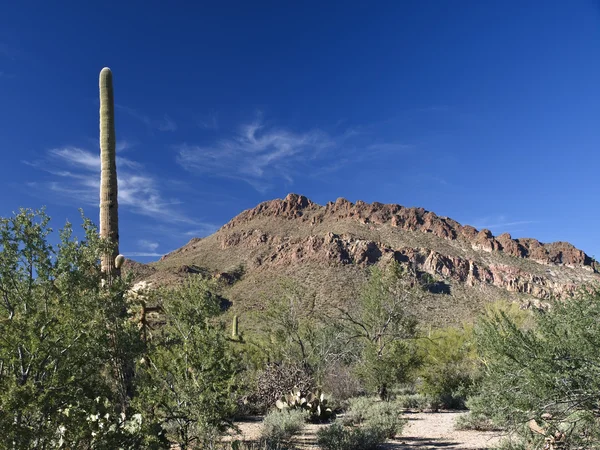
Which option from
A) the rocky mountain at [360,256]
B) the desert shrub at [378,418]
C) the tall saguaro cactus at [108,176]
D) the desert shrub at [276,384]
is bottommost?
the desert shrub at [378,418]

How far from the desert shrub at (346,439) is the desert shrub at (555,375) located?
264 cm

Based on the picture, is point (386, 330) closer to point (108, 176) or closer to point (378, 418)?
point (378, 418)

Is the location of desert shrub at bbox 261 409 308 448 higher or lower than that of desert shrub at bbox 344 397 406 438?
higher

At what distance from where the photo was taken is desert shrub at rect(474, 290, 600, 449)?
7020mm

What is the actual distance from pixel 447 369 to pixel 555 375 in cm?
1357

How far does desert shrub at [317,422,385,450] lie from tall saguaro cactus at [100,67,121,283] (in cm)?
527

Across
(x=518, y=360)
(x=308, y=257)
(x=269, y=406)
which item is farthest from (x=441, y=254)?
(x=518, y=360)

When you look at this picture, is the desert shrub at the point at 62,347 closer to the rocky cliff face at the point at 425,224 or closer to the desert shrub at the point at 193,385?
the desert shrub at the point at 193,385

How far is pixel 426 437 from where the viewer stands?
11.6m

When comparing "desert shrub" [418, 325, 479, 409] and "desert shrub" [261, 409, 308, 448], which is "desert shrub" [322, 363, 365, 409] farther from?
"desert shrub" [261, 409, 308, 448]

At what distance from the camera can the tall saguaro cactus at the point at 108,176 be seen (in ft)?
30.0

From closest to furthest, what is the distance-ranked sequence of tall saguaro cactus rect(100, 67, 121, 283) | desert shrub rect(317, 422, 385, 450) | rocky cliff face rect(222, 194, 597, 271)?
tall saguaro cactus rect(100, 67, 121, 283)
desert shrub rect(317, 422, 385, 450)
rocky cliff face rect(222, 194, 597, 271)

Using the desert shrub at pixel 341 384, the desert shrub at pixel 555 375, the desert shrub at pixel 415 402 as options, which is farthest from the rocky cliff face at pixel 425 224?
the desert shrub at pixel 555 375

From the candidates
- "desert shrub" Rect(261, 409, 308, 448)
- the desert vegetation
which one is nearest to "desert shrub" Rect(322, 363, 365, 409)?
the desert vegetation
